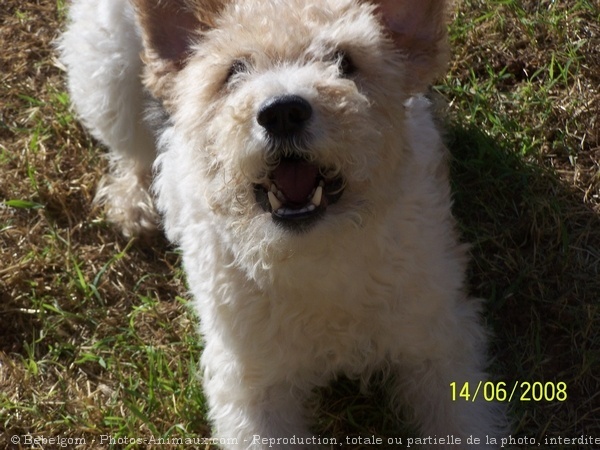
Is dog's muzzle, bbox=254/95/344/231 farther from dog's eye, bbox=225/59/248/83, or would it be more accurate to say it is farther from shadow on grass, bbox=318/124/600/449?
shadow on grass, bbox=318/124/600/449

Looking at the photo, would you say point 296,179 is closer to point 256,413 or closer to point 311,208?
point 311,208

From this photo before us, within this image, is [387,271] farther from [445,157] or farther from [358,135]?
[445,157]

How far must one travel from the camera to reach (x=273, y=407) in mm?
4121

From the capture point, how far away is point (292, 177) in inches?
131

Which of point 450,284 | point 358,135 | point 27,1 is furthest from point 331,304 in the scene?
point 27,1

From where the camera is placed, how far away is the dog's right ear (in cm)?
374

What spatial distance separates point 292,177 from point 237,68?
0.53 meters

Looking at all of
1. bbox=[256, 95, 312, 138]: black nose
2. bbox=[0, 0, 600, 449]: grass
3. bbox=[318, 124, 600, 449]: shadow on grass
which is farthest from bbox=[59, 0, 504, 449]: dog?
bbox=[0, 0, 600, 449]: grass

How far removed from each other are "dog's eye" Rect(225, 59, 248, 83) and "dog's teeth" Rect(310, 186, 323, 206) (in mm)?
577

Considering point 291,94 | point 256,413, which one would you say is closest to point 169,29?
point 291,94

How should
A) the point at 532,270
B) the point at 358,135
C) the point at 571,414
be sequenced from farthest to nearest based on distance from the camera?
the point at 532,270 → the point at 571,414 → the point at 358,135

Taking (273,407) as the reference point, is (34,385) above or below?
below

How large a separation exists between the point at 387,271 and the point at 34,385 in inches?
86.5
